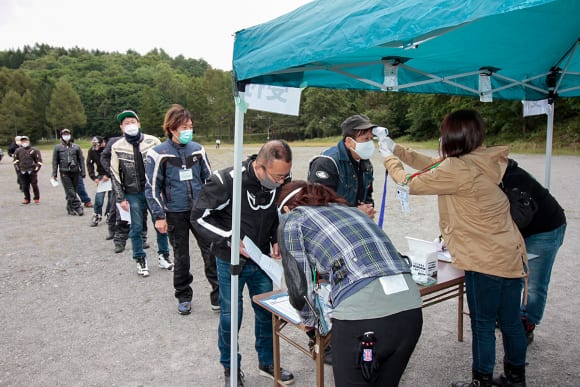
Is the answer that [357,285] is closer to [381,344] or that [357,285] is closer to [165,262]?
[381,344]

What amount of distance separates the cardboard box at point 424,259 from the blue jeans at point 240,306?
103 cm

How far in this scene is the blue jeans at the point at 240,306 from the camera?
2.89 meters

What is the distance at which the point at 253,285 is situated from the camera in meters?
3.02

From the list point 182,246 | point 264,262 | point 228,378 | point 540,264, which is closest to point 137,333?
point 182,246

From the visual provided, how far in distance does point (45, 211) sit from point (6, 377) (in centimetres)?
833

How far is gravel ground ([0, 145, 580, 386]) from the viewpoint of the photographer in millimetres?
3266

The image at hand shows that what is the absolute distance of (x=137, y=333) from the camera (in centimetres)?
400

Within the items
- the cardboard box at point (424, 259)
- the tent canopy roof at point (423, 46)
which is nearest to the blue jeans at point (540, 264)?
the cardboard box at point (424, 259)

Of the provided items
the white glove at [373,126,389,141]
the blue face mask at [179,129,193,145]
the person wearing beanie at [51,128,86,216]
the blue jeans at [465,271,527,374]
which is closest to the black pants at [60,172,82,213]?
the person wearing beanie at [51,128,86,216]

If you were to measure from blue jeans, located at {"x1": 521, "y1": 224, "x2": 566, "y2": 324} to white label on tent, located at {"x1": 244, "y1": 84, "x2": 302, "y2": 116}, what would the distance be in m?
2.13

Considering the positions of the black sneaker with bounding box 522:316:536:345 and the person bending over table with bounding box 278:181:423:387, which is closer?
the person bending over table with bounding box 278:181:423:387

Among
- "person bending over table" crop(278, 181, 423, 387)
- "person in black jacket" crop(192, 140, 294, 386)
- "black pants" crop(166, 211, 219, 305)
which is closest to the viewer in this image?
"person bending over table" crop(278, 181, 423, 387)

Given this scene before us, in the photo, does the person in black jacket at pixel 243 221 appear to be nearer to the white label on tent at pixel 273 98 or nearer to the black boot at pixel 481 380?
the white label on tent at pixel 273 98

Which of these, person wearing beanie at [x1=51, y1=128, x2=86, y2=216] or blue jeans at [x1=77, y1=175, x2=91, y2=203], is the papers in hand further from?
blue jeans at [x1=77, y1=175, x2=91, y2=203]
